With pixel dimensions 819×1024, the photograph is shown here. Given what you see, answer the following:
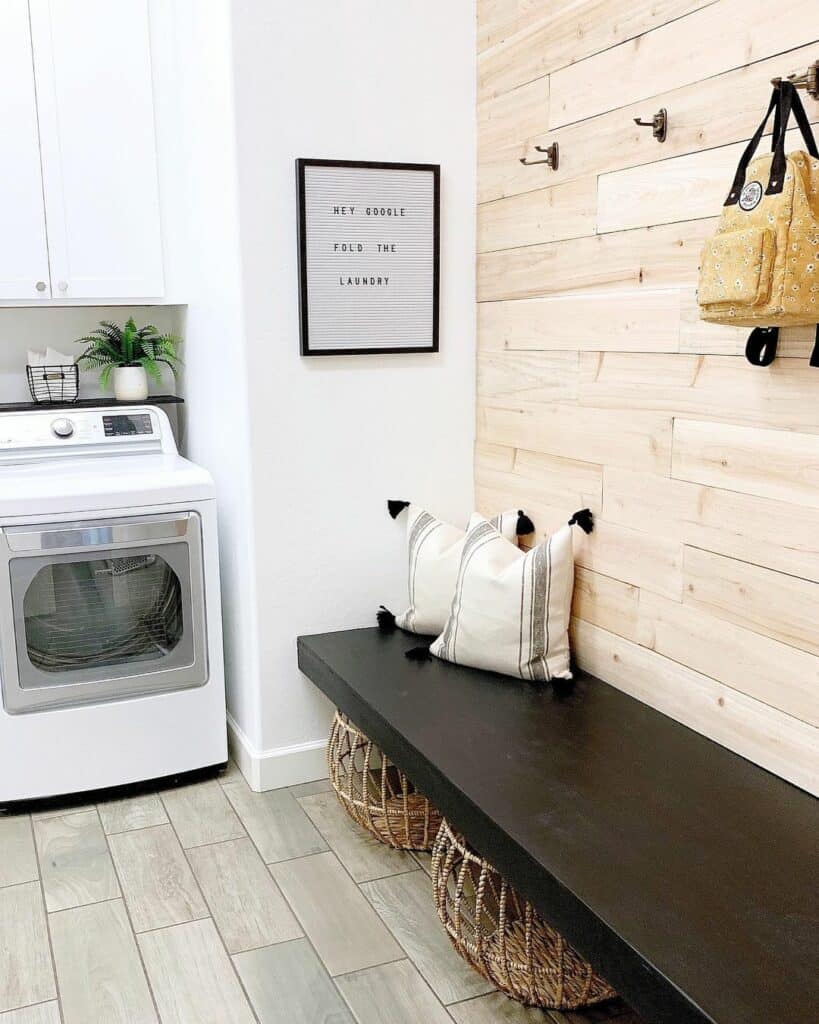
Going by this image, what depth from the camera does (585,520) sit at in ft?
7.94

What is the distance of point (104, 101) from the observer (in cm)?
300

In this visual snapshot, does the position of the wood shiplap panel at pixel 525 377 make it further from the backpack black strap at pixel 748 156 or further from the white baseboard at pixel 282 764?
the white baseboard at pixel 282 764

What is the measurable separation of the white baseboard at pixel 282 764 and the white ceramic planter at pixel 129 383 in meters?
1.15

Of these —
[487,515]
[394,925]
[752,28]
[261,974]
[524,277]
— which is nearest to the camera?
[752,28]

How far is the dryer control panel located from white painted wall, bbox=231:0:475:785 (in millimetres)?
642

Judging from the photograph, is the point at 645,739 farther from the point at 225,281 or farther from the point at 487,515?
the point at 225,281

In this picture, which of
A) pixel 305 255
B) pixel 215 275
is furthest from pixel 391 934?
pixel 215 275

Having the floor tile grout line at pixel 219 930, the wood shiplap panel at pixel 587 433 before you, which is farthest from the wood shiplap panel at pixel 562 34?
the floor tile grout line at pixel 219 930

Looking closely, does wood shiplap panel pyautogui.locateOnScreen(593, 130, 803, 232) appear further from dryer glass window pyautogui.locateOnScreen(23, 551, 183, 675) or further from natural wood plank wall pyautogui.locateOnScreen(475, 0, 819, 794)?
dryer glass window pyautogui.locateOnScreen(23, 551, 183, 675)

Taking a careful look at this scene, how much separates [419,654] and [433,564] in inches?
9.7

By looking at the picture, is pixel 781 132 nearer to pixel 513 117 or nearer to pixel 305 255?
pixel 513 117

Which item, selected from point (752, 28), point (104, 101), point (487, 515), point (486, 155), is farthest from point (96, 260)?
point (752, 28)

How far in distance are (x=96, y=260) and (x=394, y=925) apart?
2.10m

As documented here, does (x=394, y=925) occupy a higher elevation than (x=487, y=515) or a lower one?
lower
